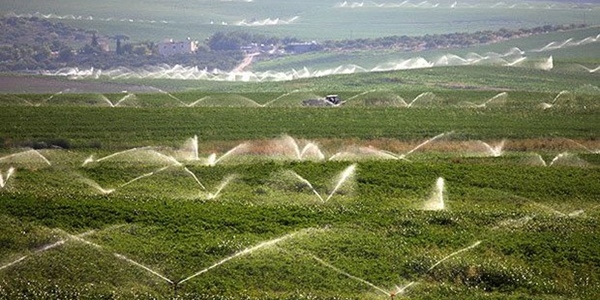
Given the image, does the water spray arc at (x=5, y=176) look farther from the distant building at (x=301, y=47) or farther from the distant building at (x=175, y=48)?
the distant building at (x=301, y=47)

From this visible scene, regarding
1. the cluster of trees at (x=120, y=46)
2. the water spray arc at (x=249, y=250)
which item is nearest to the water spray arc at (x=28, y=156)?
the water spray arc at (x=249, y=250)

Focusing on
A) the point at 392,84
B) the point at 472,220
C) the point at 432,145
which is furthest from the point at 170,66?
the point at 472,220

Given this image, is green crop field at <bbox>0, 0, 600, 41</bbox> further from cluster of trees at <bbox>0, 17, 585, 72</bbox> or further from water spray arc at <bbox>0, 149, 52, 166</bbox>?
water spray arc at <bbox>0, 149, 52, 166</bbox>

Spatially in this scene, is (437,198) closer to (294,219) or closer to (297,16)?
(294,219)

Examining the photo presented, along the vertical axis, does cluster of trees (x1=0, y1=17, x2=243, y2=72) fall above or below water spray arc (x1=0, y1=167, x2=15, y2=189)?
below

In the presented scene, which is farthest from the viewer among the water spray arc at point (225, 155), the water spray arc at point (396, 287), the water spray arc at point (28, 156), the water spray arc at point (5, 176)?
the water spray arc at point (225, 155)

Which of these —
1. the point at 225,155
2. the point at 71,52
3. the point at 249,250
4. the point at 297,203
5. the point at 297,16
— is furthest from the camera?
the point at 297,16

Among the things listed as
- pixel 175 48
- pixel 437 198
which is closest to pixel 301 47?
pixel 175 48

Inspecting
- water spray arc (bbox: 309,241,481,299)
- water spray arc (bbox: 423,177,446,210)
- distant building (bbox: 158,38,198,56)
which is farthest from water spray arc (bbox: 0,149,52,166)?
distant building (bbox: 158,38,198,56)

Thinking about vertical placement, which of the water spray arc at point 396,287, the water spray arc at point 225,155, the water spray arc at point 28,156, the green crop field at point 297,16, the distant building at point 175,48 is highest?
the water spray arc at point 396,287

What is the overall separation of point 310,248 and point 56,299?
7.22 m

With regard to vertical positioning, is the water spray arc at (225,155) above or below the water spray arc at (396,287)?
below

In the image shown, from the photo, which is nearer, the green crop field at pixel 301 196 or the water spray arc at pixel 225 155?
the green crop field at pixel 301 196

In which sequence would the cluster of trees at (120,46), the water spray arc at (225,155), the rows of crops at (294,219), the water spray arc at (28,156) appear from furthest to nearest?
the cluster of trees at (120,46) < the water spray arc at (225,155) < the water spray arc at (28,156) < the rows of crops at (294,219)
